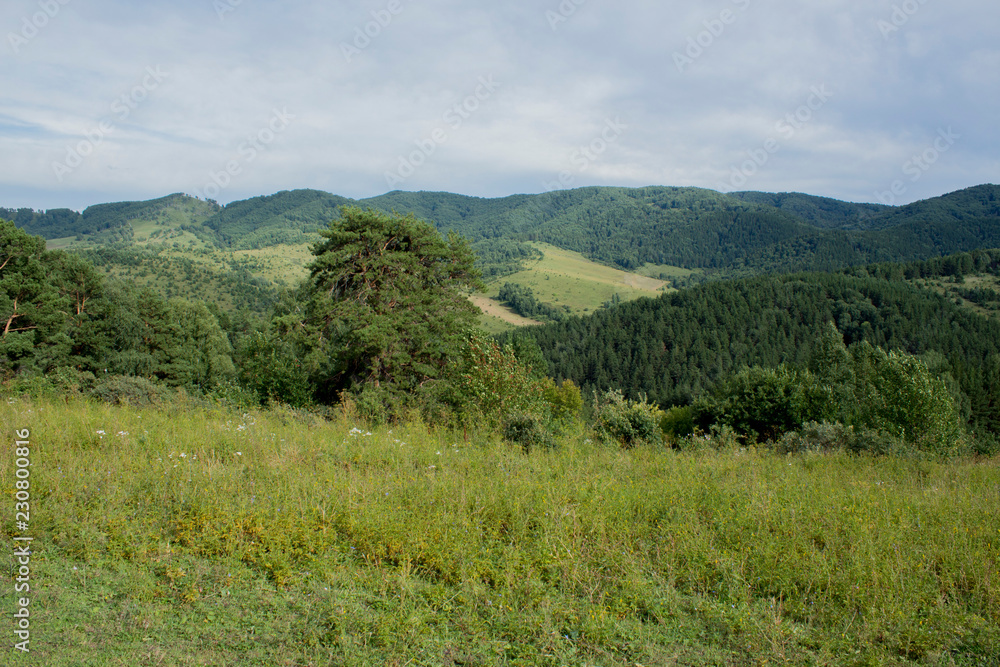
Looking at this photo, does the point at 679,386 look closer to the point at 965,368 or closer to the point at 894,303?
the point at 965,368

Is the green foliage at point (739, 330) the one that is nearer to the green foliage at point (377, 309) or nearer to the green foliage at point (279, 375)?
the green foliage at point (377, 309)

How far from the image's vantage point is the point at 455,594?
3.76 metres

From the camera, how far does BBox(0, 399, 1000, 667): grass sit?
3277 millimetres

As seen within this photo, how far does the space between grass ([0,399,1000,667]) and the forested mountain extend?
94466mm

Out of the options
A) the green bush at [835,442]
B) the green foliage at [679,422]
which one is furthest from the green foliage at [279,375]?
the green foliage at [679,422]

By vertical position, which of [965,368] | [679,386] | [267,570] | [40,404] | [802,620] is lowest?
[679,386]

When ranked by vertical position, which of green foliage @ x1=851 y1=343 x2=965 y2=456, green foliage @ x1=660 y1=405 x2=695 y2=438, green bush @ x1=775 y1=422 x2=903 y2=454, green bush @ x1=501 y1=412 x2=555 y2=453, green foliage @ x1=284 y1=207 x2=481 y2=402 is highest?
green foliage @ x1=284 y1=207 x2=481 y2=402

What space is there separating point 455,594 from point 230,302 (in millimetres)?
127708

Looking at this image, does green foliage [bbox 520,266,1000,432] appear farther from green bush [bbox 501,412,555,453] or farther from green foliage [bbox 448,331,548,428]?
green bush [bbox 501,412,555,453]

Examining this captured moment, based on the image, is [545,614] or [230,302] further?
[230,302]

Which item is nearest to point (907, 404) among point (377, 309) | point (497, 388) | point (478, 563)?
point (497, 388)

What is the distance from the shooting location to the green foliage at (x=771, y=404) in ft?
100

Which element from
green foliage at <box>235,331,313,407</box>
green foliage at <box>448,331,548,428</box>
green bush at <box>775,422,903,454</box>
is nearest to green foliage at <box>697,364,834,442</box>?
green bush at <box>775,422,903,454</box>

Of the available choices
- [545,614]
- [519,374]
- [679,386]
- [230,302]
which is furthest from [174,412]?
[230,302]
